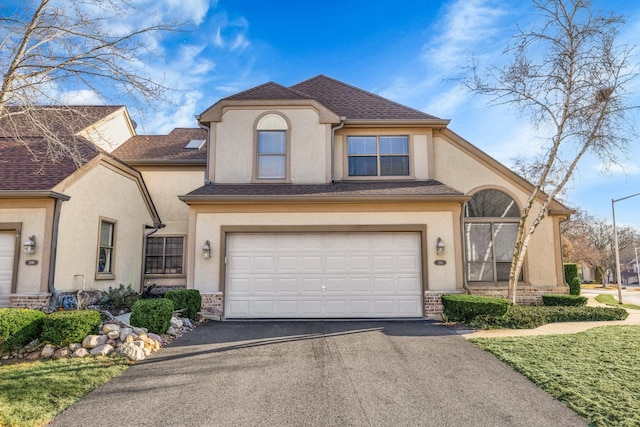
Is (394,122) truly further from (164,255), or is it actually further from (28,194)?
(28,194)

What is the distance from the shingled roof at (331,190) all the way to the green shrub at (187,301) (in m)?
2.48

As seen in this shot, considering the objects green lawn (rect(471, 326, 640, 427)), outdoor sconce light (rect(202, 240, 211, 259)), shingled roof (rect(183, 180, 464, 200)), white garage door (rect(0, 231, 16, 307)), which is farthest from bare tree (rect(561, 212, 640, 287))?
white garage door (rect(0, 231, 16, 307))

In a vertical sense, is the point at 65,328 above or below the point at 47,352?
above

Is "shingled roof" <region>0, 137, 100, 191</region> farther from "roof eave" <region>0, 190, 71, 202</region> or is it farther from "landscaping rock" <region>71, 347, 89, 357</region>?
"landscaping rock" <region>71, 347, 89, 357</region>

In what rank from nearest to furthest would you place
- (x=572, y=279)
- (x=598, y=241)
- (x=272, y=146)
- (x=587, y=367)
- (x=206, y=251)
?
(x=587, y=367) < (x=206, y=251) < (x=272, y=146) < (x=572, y=279) < (x=598, y=241)

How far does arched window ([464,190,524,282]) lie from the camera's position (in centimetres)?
1213

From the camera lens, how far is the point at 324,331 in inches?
334

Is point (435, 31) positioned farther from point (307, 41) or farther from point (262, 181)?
point (262, 181)

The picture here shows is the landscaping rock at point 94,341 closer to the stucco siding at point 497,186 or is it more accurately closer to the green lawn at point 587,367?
the green lawn at point 587,367

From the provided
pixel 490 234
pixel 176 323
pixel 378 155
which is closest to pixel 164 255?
pixel 176 323

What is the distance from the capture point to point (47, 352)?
6.37 m

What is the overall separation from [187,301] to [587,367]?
8.08 meters

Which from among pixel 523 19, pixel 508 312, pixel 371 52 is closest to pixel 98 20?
pixel 371 52

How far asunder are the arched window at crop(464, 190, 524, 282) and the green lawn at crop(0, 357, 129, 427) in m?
10.2
